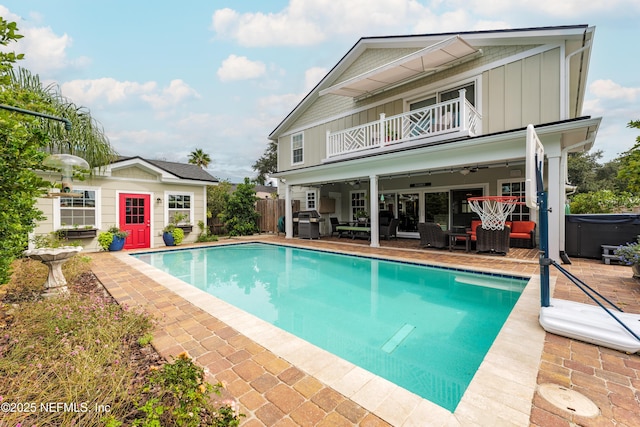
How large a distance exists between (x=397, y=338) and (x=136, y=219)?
11099 mm

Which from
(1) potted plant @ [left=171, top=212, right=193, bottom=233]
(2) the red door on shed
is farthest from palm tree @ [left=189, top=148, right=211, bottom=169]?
(2) the red door on shed

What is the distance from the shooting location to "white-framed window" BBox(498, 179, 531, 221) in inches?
383

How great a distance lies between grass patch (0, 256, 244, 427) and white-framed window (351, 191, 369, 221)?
12.1m

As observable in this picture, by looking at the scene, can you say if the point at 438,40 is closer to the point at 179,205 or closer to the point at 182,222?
the point at 179,205

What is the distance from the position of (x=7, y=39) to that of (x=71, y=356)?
276 centimetres

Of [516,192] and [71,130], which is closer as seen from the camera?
[71,130]

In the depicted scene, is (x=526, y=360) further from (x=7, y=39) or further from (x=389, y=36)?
(x=389, y=36)

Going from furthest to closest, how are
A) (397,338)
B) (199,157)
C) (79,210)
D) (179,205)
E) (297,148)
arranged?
1. (199,157)
2. (297,148)
3. (179,205)
4. (79,210)
5. (397,338)

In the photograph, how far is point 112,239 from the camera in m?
9.85

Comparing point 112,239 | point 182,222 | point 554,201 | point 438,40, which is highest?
point 438,40

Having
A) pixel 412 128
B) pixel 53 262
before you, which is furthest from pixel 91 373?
pixel 412 128

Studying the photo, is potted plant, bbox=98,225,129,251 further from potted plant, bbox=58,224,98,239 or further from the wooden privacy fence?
the wooden privacy fence

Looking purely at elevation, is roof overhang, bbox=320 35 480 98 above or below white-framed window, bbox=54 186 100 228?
above

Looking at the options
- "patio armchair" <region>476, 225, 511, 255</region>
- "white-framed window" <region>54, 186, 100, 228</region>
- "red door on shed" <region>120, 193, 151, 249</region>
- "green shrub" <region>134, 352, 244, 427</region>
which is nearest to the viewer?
"green shrub" <region>134, 352, 244, 427</region>
